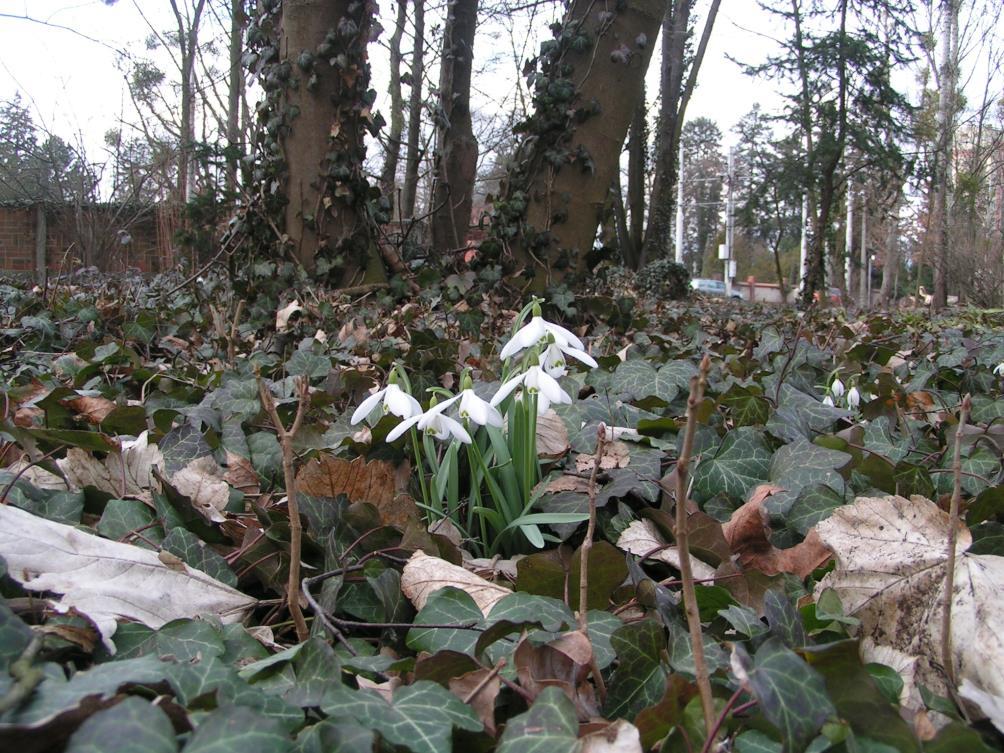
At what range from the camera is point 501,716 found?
34.2 inches

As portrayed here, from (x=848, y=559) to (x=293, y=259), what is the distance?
4038mm

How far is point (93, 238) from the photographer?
25.9 feet

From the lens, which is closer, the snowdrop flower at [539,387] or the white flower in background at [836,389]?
the snowdrop flower at [539,387]

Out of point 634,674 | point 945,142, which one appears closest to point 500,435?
point 634,674

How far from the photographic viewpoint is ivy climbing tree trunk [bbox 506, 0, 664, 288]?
14.8ft

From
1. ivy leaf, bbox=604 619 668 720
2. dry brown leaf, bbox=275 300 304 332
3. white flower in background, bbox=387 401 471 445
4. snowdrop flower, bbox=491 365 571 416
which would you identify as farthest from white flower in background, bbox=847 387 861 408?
dry brown leaf, bbox=275 300 304 332

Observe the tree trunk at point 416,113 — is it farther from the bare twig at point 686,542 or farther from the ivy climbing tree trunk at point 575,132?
the bare twig at point 686,542

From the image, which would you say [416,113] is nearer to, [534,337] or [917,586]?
[534,337]

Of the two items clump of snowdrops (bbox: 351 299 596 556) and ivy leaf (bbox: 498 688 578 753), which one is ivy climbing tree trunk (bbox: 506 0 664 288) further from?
ivy leaf (bbox: 498 688 578 753)

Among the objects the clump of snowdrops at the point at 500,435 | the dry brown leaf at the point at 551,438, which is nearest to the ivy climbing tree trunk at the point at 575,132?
the dry brown leaf at the point at 551,438

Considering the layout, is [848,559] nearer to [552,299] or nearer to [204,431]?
[204,431]

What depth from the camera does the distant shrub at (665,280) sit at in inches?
437

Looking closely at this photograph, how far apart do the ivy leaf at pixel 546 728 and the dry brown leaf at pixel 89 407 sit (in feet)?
4.64

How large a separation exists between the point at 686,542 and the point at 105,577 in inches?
29.7
